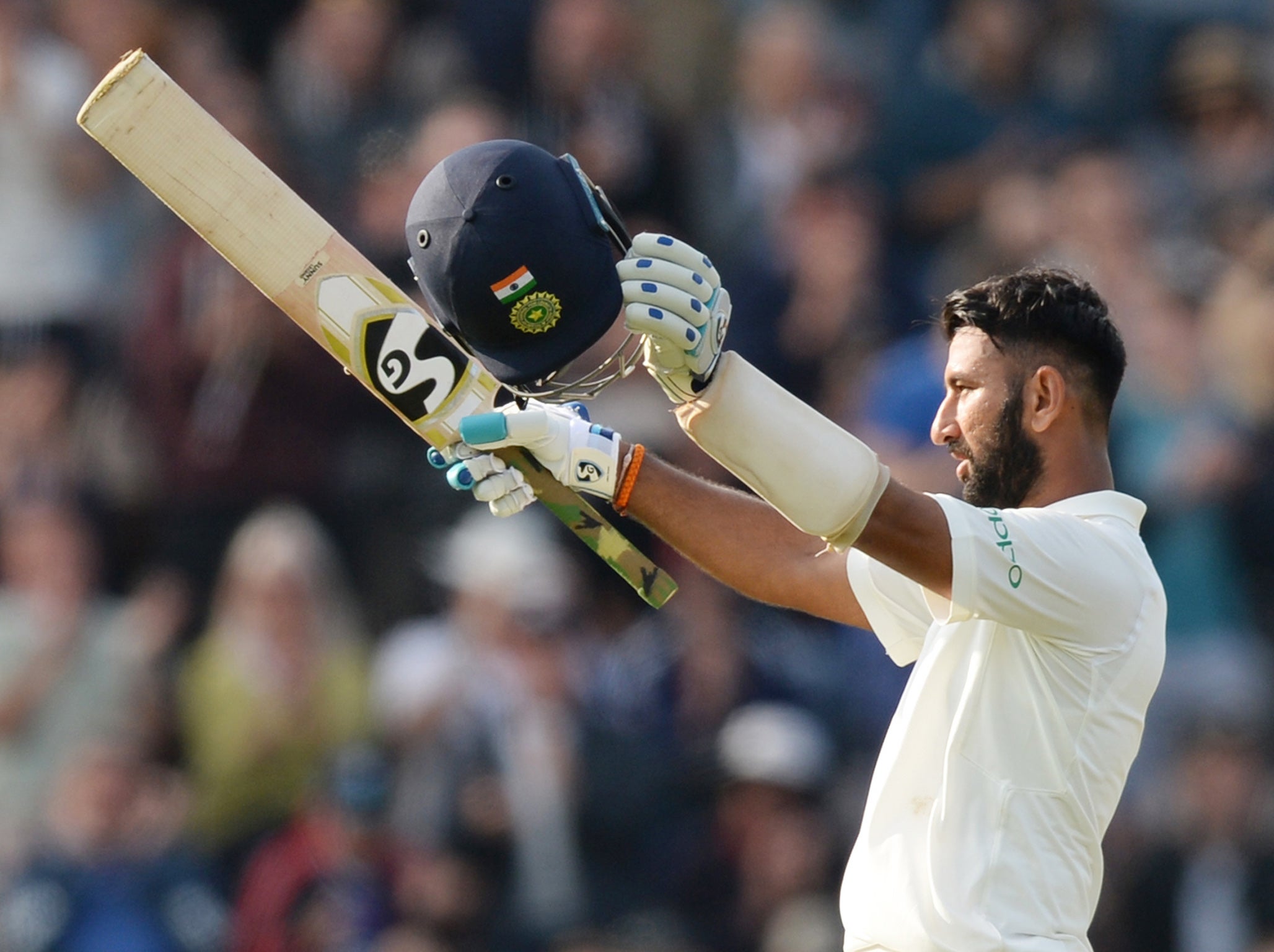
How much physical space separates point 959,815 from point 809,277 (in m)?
3.95

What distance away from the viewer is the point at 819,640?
6.40 m

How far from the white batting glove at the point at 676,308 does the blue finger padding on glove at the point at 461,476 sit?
333mm

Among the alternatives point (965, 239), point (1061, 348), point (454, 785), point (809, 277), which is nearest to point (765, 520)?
point (1061, 348)

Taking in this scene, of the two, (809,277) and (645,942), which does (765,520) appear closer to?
(645,942)

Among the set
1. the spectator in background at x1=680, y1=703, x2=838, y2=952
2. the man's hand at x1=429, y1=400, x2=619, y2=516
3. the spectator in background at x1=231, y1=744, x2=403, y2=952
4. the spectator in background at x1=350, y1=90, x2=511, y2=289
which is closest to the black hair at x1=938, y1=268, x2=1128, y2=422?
the man's hand at x1=429, y1=400, x2=619, y2=516

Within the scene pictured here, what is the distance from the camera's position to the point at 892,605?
3359 millimetres

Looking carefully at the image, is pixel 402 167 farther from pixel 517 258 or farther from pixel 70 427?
pixel 517 258

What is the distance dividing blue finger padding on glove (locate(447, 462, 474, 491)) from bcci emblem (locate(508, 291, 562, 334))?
0.25 meters

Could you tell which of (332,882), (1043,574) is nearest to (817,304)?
(332,882)

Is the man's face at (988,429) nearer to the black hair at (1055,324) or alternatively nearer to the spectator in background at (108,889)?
the black hair at (1055,324)

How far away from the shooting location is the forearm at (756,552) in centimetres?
332

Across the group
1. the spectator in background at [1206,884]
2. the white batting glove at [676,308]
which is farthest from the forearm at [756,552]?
the spectator in background at [1206,884]

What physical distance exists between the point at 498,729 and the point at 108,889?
1252mm

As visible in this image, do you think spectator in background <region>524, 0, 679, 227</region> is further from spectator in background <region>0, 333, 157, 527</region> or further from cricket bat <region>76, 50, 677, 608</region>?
cricket bat <region>76, 50, 677, 608</region>
